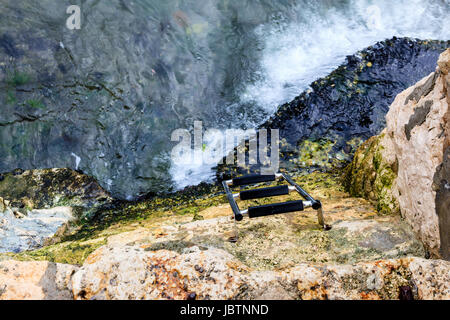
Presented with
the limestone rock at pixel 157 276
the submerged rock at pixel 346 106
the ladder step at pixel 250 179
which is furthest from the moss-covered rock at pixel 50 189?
the limestone rock at pixel 157 276

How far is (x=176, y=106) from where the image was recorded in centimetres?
471

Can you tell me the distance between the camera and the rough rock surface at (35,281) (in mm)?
1747

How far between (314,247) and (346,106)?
310 centimetres

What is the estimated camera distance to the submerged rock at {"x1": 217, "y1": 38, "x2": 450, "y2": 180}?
454cm

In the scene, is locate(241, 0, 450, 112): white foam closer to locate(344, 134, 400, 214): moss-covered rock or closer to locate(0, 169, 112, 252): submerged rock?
locate(344, 134, 400, 214): moss-covered rock

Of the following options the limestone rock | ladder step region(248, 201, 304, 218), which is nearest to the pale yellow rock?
ladder step region(248, 201, 304, 218)

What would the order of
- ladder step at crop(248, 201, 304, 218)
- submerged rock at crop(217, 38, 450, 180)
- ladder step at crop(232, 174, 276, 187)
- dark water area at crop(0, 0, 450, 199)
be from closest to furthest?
ladder step at crop(248, 201, 304, 218), ladder step at crop(232, 174, 276, 187), dark water area at crop(0, 0, 450, 199), submerged rock at crop(217, 38, 450, 180)

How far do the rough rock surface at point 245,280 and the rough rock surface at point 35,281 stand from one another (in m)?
0.08

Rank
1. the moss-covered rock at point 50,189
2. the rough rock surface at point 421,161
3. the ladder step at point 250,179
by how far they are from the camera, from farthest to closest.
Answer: the moss-covered rock at point 50,189
the ladder step at point 250,179
the rough rock surface at point 421,161

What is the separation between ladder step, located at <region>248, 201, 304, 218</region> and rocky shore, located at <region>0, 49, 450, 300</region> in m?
0.18

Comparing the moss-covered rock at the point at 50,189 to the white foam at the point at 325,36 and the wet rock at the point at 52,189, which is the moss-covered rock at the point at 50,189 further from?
the white foam at the point at 325,36

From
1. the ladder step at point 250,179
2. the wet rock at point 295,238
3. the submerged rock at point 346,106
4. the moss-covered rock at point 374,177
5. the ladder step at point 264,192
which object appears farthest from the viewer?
the submerged rock at point 346,106
